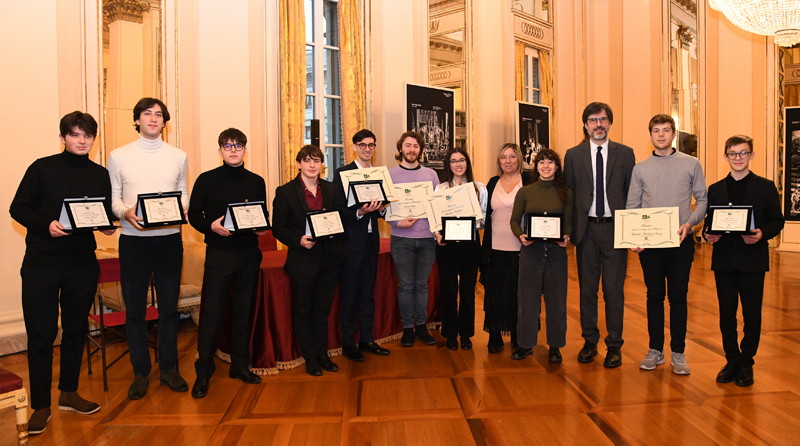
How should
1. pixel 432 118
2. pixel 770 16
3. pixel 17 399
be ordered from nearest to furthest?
pixel 17 399
pixel 432 118
pixel 770 16

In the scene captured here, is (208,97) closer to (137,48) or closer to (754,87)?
(137,48)

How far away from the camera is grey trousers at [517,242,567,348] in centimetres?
366

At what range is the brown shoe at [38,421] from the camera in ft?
8.99

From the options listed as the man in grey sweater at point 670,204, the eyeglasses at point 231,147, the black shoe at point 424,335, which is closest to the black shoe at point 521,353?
the black shoe at point 424,335

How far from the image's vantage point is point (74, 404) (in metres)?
2.98

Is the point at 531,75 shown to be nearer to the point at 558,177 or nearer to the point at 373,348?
the point at 558,177

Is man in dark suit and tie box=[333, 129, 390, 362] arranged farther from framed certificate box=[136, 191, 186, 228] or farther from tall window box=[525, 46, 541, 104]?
tall window box=[525, 46, 541, 104]

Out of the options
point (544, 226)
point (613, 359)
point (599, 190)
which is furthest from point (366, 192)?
point (613, 359)

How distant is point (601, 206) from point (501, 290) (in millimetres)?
944

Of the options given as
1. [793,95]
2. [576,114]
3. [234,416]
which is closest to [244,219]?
[234,416]

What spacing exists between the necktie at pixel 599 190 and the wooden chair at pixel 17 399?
338 cm

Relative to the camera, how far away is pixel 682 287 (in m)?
3.44

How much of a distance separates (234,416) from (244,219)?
3.71 ft

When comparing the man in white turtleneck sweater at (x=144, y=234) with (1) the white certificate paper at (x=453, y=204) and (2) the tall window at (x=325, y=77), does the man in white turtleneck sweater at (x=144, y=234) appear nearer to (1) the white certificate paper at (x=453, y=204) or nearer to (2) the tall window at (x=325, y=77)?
(1) the white certificate paper at (x=453, y=204)
